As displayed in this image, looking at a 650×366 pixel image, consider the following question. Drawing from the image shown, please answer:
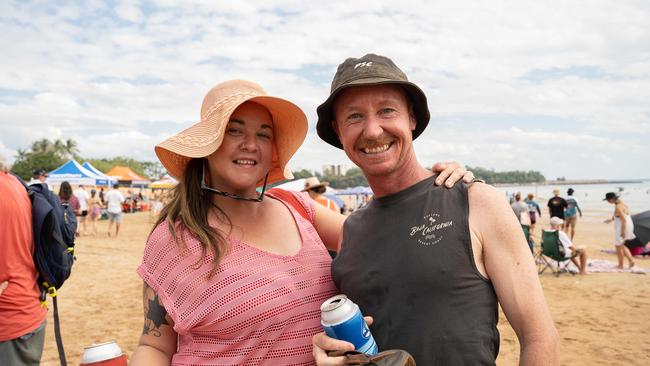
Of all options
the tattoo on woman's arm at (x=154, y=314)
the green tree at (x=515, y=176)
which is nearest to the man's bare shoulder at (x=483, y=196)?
the tattoo on woman's arm at (x=154, y=314)

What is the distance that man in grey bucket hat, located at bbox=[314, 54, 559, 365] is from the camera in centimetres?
166

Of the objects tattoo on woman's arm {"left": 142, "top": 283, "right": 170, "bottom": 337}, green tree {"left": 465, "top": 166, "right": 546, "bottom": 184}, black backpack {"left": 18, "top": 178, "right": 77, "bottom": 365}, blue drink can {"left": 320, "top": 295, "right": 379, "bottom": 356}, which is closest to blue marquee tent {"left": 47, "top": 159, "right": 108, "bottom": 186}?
black backpack {"left": 18, "top": 178, "right": 77, "bottom": 365}

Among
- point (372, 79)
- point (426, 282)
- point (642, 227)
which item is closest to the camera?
point (426, 282)

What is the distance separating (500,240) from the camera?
172 centimetres

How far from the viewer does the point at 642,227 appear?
41.3 ft

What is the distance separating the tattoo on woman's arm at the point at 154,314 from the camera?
1.93 metres

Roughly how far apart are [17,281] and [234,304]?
213 cm

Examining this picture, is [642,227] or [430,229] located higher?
[430,229]

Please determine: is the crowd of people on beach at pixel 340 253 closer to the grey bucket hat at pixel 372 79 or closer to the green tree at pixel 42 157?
the grey bucket hat at pixel 372 79

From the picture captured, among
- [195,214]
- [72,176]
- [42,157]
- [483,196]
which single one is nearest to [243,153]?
[195,214]

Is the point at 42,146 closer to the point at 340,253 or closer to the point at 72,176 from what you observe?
the point at 72,176

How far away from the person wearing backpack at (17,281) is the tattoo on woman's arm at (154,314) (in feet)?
5.49

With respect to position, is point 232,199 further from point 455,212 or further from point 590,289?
point 590,289

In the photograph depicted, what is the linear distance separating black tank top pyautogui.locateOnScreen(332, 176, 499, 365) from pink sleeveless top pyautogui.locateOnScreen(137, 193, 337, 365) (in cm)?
25
